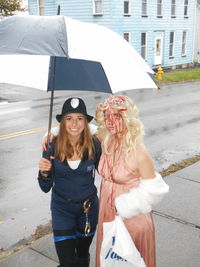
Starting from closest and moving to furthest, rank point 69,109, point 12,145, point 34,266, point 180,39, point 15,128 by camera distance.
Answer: point 69,109 → point 34,266 → point 12,145 → point 15,128 → point 180,39

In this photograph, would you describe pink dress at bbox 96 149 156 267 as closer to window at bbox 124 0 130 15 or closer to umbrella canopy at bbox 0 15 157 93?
umbrella canopy at bbox 0 15 157 93

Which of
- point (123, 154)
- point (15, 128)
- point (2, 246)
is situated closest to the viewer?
point (123, 154)

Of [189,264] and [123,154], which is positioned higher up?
[123,154]

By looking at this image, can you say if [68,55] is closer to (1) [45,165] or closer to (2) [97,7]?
(1) [45,165]

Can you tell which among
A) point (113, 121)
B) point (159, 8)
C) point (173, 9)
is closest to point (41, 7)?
point (159, 8)

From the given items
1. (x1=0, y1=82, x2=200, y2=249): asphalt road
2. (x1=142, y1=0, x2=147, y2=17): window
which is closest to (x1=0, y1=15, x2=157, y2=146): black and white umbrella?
(x1=0, y1=82, x2=200, y2=249): asphalt road

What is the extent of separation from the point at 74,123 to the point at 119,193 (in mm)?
702

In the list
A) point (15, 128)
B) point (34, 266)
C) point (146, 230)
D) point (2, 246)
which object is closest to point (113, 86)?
point (146, 230)

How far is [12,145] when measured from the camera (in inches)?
318

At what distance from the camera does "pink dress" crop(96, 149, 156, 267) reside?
8.55 feet

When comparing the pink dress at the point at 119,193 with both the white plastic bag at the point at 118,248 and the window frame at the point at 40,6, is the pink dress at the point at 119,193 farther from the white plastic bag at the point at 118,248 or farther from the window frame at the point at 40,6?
the window frame at the point at 40,6

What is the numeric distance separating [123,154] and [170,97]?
1367cm

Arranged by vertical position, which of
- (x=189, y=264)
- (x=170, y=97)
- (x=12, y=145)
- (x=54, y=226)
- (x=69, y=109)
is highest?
(x=69, y=109)

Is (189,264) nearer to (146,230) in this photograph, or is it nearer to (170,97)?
(146,230)
